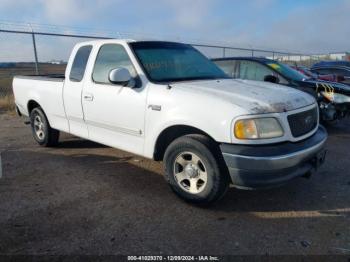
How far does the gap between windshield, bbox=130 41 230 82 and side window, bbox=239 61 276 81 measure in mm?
3067

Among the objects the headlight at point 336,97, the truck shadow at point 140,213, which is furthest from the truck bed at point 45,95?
the headlight at point 336,97

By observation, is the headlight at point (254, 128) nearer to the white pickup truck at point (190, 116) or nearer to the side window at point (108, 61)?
the white pickup truck at point (190, 116)

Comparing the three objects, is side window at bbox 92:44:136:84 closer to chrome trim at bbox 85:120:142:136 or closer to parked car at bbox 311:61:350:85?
chrome trim at bbox 85:120:142:136

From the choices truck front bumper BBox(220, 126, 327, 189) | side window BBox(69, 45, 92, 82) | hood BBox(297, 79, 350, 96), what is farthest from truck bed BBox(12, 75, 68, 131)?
hood BBox(297, 79, 350, 96)

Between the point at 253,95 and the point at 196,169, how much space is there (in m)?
0.99

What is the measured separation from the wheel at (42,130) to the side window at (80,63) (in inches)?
52.0

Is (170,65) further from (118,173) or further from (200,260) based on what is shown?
(200,260)

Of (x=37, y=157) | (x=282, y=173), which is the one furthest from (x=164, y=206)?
(x=37, y=157)

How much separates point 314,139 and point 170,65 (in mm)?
1980

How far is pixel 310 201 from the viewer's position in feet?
13.0

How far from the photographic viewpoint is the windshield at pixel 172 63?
4305 mm

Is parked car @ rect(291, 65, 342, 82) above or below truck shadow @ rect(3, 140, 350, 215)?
above

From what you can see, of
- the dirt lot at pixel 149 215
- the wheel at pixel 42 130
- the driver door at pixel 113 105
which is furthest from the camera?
the wheel at pixel 42 130

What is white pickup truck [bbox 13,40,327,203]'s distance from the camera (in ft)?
10.9
